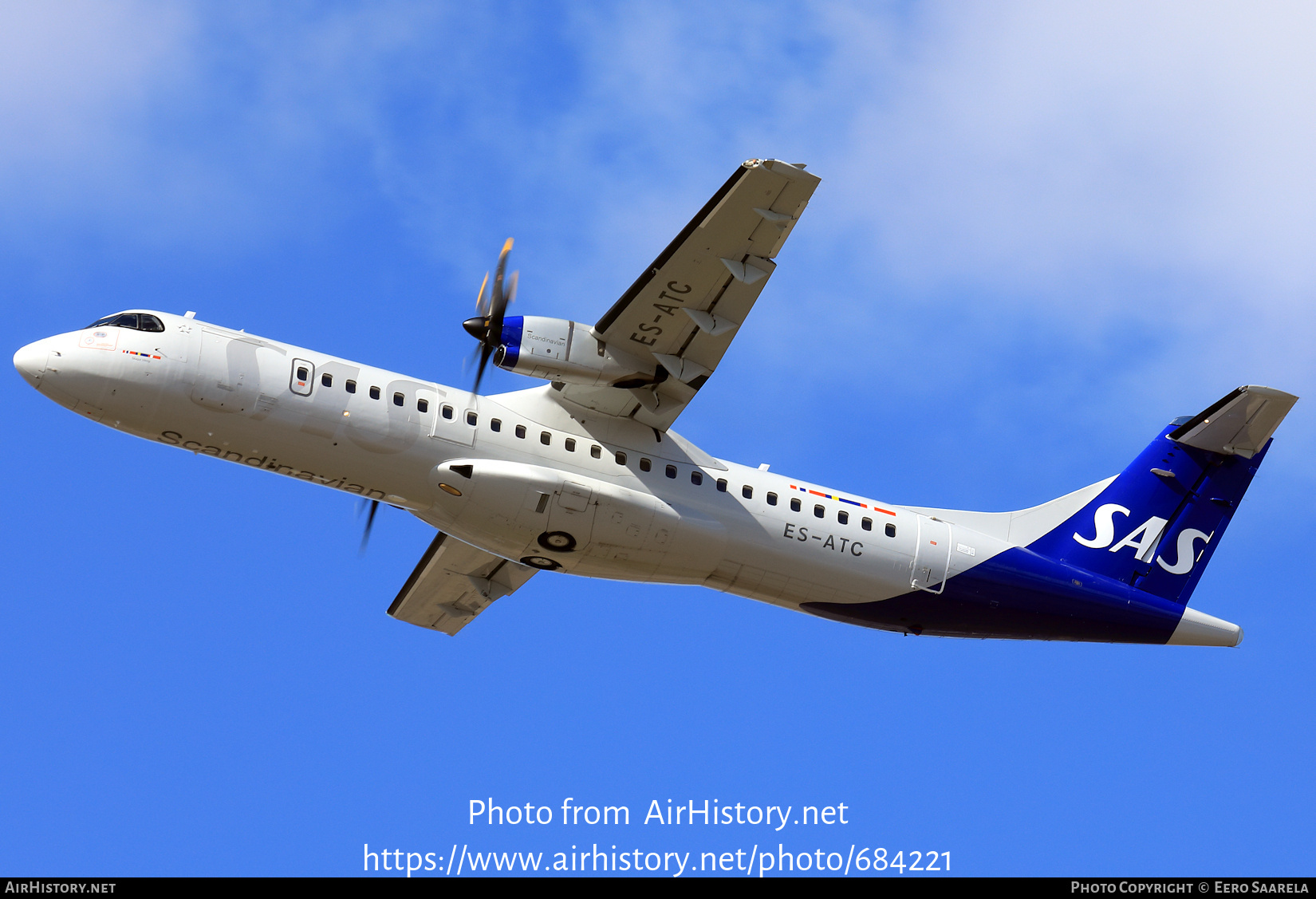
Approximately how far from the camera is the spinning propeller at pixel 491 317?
66.9 ft

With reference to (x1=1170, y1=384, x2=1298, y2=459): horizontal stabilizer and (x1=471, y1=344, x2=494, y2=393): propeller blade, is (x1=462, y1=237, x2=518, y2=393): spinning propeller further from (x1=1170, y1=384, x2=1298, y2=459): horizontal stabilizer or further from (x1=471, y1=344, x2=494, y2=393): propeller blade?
(x1=1170, y1=384, x2=1298, y2=459): horizontal stabilizer

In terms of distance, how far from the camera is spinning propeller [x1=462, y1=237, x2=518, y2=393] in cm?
2039

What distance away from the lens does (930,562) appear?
2272 cm

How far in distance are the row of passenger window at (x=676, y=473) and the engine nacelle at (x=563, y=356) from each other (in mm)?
1185

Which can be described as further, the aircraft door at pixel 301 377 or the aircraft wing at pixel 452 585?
the aircraft wing at pixel 452 585

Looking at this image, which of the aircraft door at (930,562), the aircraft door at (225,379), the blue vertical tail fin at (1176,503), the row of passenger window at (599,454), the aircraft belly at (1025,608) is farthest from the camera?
the blue vertical tail fin at (1176,503)

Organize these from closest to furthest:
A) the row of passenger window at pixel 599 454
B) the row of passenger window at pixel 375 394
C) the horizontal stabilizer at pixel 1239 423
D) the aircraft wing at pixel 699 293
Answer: the aircraft wing at pixel 699 293 → the row of passenger window at pixel 375 394 → the row of passenger window at pixel 599 454 → the horizontal stabilizer at pixel 1239 423

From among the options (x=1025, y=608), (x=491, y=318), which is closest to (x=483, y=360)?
(x=491, y=318)

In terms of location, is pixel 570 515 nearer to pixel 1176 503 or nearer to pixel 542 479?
pixel 542 479

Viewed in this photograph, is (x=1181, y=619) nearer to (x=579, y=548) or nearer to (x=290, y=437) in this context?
(x=579, y=548)

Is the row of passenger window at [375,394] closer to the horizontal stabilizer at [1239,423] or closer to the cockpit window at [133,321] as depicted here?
the cockpit window at [133,321]

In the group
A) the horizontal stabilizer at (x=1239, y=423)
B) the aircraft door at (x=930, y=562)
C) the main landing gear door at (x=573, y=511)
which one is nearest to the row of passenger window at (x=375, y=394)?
the main landing gear door at (x=573, y=511)

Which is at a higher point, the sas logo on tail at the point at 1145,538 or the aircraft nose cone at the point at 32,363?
the sas logo on tail at the point at 1145,538

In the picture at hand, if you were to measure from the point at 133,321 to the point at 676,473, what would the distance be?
8.99 m
